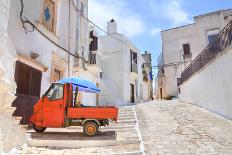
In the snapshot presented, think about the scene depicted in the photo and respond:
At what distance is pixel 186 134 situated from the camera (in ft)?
26.1

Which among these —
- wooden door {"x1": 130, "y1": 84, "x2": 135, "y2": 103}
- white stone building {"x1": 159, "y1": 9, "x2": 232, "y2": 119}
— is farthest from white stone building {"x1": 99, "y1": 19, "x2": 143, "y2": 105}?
white stone building {"x1": 159, "y1": 9, "x2": 232, "y2": 119}

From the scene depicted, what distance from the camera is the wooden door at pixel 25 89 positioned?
8.70 m

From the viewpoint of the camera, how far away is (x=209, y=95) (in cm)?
1212

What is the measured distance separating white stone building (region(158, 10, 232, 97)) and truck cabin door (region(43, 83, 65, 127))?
59.8 ft

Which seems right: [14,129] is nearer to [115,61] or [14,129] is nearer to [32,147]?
[32,147]

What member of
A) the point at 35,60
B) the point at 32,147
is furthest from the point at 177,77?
the point at 32,147

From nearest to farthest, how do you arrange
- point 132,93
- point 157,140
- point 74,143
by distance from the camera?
point 74,143 < point 157,140 < point 132,93

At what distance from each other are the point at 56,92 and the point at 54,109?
0.60m

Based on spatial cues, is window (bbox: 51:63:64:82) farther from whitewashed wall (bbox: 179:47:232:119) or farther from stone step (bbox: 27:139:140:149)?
whitewashed wall (bbox: 179:47:232:119)

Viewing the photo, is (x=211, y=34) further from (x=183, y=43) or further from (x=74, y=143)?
(x=74, y=143)

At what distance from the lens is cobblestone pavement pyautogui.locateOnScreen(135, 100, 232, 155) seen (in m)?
6.25

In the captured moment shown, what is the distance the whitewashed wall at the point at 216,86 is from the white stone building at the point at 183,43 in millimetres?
9731

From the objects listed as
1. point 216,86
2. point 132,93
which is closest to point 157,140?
point 216,86

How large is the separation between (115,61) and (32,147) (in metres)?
17.3
